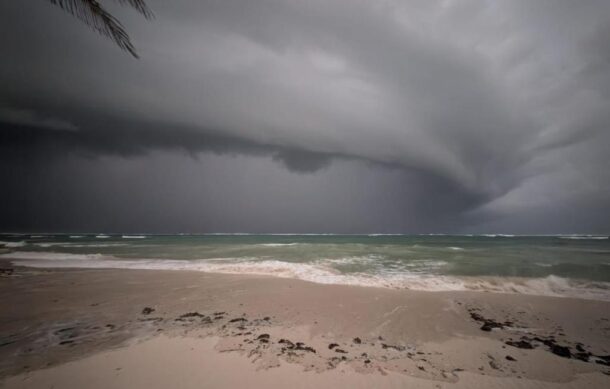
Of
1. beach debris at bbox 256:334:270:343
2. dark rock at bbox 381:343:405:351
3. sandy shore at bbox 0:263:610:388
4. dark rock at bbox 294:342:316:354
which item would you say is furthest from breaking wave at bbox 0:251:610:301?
dark rock at bbox 294:342:316:354

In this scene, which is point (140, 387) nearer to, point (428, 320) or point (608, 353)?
point (428, 320)

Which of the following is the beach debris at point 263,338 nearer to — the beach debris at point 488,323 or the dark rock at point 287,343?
the dark rock at point 287,343

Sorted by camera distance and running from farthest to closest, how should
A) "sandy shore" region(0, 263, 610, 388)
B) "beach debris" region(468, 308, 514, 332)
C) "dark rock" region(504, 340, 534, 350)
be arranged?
"beach debris" region(468, 308, 514, 332) < "dark rock" region(504, 340, 534, 350) < "sandy shore" region(0, 263, 610, 388)

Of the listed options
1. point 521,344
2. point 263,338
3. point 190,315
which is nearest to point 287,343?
point 263,338

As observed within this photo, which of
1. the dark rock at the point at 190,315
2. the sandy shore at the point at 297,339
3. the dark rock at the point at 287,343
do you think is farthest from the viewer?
the dark rock at the point at 190,315

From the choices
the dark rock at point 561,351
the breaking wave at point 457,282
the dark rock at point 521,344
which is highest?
the dark rock at point 561,351

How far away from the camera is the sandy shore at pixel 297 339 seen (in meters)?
4.06

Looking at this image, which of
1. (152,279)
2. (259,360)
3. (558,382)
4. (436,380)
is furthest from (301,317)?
(152,279)

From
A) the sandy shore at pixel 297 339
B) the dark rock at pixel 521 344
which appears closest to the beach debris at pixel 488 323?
the sandy shore at pixel 297 339

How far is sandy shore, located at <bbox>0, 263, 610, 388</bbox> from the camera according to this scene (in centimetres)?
406

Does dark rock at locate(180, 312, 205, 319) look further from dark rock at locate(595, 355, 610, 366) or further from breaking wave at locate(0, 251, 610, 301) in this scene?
dark rock at locate(595, 355, 610, 366)

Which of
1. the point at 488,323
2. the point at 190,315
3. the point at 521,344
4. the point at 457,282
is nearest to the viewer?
the point at 521,344

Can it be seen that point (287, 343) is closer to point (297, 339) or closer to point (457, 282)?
point (297, 339)

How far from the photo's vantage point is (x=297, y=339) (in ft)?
18.3
